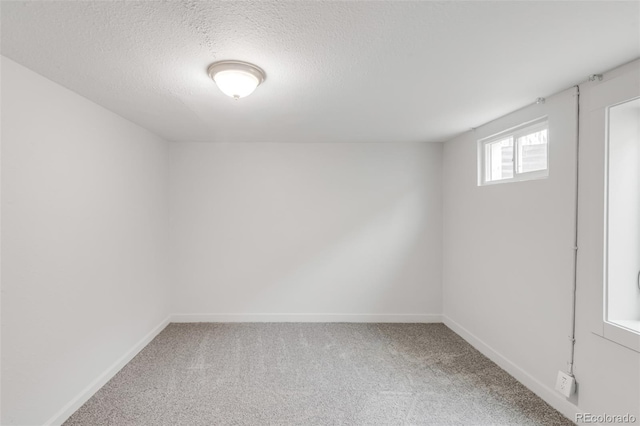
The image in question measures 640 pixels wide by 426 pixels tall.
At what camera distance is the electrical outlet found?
6.97 ft

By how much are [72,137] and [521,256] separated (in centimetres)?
356

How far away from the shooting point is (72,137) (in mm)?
2303

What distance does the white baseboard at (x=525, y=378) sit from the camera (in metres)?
2.19

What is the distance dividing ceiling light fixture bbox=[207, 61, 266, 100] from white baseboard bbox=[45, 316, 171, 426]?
2.36m

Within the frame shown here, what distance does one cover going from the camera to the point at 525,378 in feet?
8.49

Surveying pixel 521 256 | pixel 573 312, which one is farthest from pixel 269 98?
pixel 573 312

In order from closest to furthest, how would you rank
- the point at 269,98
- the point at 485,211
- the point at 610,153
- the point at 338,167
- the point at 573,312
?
the point at 610,153 → the point at 573,312 → the point at 269,98 → the point at 485,211 → the point at 338,167

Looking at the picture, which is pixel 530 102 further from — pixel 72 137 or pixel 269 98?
pixel 72 137

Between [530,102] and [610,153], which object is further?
[530,102]

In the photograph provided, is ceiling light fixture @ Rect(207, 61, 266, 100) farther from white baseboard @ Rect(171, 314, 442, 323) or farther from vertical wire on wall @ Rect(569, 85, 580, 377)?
white baseboard @ Rect(171, 314, 442, 323)

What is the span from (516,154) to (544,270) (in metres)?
1.04

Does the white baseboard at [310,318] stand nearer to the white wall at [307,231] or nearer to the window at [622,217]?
the white wall at [307,231]

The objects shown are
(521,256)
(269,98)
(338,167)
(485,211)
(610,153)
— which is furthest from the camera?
(338,167)

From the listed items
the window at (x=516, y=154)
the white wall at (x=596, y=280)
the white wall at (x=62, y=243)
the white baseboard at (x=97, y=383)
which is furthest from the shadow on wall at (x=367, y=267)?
the white wall at (x=596, y=280)
